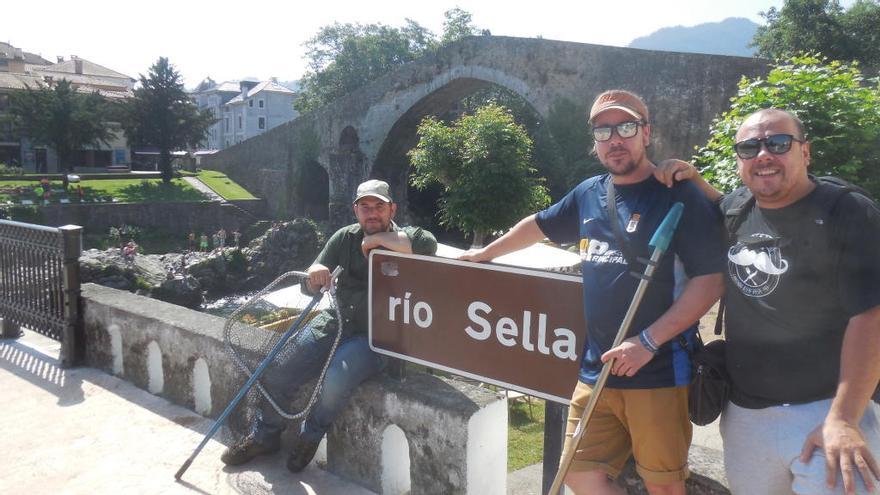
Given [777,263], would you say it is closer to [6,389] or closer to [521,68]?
[6,389]

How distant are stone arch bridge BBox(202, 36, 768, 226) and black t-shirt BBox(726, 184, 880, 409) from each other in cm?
1447

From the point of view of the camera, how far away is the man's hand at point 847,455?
154cm

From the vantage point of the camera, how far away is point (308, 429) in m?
2.94

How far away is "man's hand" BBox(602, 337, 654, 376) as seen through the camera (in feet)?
5.82

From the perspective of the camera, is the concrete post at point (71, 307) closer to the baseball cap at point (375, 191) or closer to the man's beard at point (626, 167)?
the baseball cap at point (375, 191)

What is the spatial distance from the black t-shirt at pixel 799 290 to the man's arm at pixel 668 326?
87mm

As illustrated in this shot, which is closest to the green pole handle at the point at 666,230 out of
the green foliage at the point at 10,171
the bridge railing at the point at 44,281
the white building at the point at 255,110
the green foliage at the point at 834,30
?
the bridge railing at the point at 44,281

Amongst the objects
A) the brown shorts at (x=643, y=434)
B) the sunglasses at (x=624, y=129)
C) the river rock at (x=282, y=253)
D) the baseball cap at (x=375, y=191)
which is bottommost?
the river rock at (x=282, y=253)

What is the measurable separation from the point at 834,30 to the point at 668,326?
2675 centimetres

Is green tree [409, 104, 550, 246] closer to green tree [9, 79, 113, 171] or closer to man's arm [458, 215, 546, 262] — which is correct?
man's arm [458, 215, 546, 262]

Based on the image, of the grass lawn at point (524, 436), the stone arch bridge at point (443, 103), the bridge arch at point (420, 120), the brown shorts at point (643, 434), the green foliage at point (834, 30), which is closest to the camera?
the brown shorts at point (643, 434)

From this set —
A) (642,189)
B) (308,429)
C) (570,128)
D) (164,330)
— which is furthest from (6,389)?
(570,128)

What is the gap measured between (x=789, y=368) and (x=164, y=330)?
11.3 feet

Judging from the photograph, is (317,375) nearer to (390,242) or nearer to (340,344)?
(340,344)
